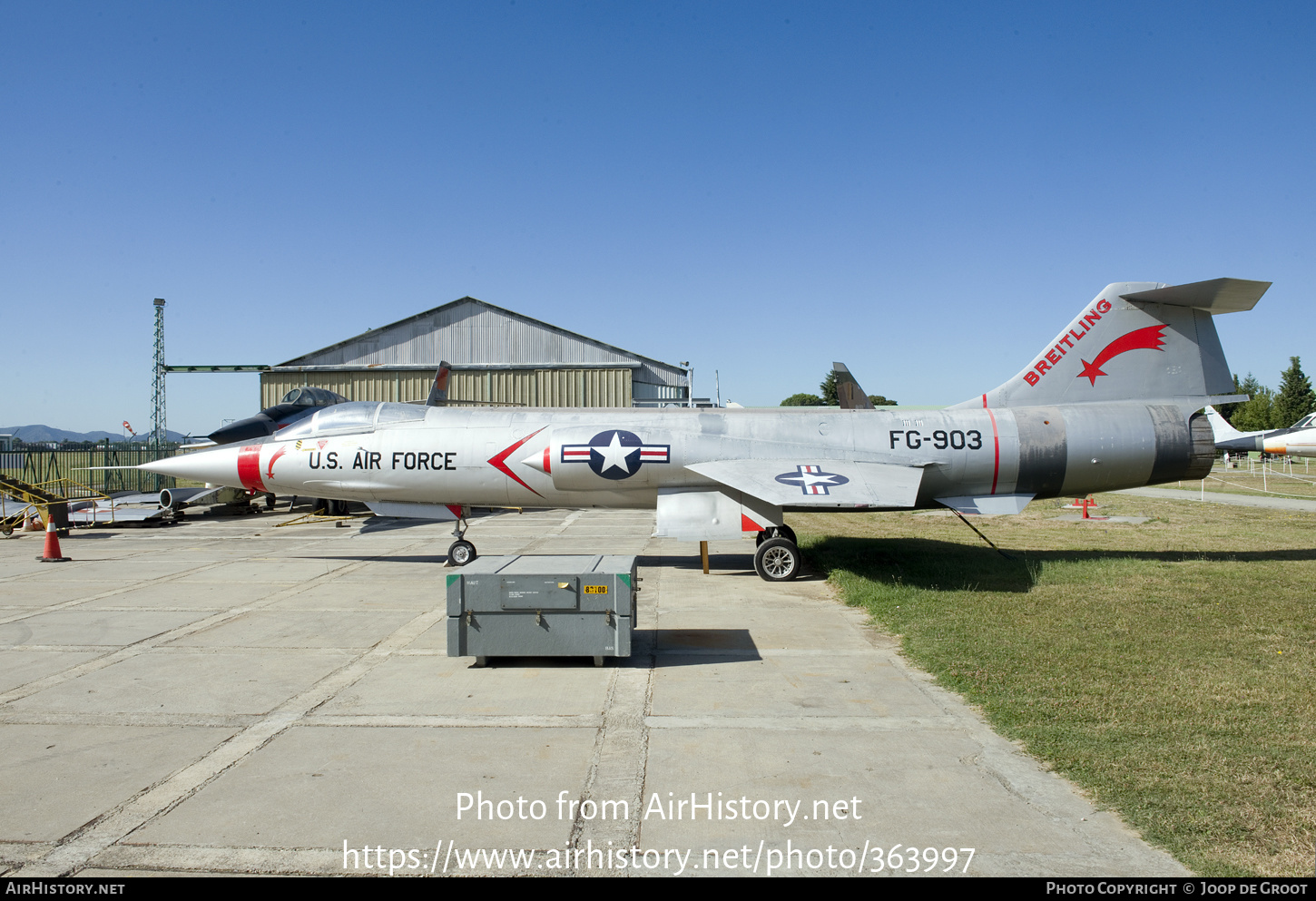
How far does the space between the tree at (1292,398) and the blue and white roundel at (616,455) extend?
256ft

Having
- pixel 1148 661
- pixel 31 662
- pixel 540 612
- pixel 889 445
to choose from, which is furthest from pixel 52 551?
pixel 1148 661

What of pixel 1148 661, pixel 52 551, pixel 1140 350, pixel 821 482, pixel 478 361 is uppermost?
pixel 478 361

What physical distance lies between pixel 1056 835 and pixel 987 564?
9059 millimetres

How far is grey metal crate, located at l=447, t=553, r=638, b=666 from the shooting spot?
716 cm

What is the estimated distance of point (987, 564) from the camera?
12578 mm

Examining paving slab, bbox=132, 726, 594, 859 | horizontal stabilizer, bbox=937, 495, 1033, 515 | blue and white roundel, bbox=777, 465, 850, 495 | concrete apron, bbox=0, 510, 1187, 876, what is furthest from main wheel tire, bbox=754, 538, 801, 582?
paving slab, bbox=132, 726, 594, 859

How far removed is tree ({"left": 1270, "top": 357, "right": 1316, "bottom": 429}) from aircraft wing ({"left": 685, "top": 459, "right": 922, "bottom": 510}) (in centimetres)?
7577

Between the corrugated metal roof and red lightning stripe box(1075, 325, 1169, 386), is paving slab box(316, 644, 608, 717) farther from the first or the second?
the corrugated metal roof

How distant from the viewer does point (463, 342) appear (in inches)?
1307

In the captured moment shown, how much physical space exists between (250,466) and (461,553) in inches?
171

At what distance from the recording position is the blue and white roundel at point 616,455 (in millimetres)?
12711

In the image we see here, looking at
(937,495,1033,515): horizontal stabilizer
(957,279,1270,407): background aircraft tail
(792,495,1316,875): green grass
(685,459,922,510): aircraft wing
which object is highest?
(957,279,1270,407): background aircraft tail

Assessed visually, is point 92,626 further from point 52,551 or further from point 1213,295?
point 1213,295

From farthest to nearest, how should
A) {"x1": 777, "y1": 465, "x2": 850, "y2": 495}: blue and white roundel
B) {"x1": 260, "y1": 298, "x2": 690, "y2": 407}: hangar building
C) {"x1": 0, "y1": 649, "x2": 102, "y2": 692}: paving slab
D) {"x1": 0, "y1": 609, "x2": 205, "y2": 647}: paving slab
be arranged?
{"x1": 260, "y1": 298, "x2": 690, "y2": 407}: hangar building < {"x1": 777, "y1": 465, "x2": 850, "y2": 495}: blue and white roundel < {"x1": 0, "y1": 609, "x2": 205, "y2": 647}: paving slab < {"x1": 0, "y1": 649, "x2": 102, "y2": 692}: paving slab
